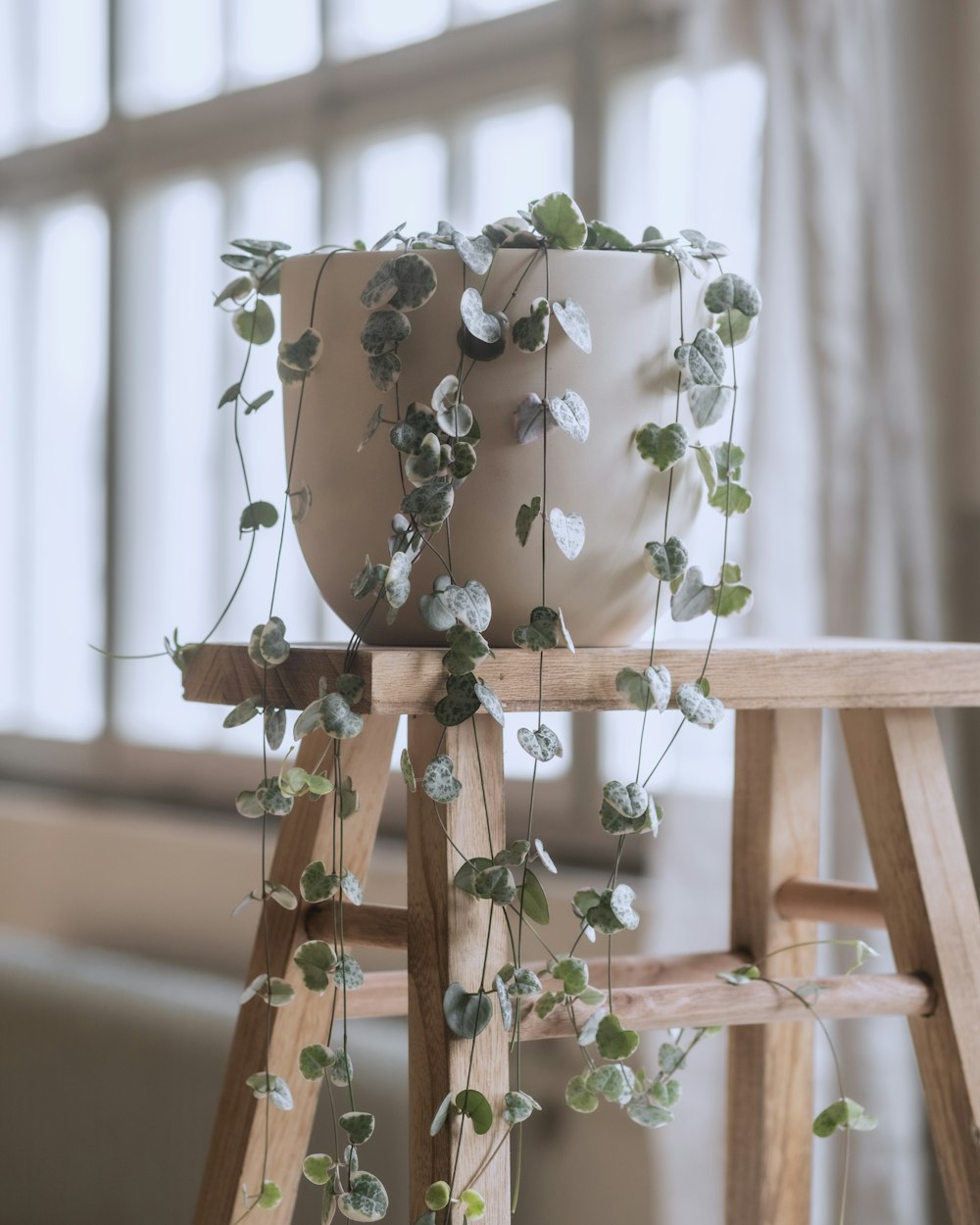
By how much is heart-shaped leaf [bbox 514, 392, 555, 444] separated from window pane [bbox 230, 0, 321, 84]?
1588mm

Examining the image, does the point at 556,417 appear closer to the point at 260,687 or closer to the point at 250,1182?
the point at 260,687

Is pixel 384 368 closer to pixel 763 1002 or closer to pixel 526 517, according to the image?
pixel 526 517

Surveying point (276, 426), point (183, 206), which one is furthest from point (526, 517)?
point (183, 206)

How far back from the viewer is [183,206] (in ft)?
7.91

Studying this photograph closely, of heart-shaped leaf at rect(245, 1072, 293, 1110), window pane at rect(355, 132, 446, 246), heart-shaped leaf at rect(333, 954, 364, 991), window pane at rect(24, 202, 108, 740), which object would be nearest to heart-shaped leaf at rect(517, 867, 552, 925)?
heart-shaped leaf at rect(333, 954, 364, 991)

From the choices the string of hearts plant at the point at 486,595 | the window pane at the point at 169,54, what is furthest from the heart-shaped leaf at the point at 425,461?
the window pane at the point at 169,54

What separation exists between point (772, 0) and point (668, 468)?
0.80 metres

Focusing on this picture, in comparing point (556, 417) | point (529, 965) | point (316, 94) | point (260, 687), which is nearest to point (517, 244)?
point (556, 417)

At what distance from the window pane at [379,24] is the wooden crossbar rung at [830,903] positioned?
1.35m

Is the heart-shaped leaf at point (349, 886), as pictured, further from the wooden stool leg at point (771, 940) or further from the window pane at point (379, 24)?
the window pane at point (379, 24)

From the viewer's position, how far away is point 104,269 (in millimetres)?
2523

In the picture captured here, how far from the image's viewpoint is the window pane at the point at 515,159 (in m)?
1.87

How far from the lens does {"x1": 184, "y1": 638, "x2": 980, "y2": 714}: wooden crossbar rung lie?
77 centimetres

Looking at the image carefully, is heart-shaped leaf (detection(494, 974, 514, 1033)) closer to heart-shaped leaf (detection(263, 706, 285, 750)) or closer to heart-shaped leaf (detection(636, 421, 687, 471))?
heart-shaped leaf (detection(263, 706, 285, 750))
